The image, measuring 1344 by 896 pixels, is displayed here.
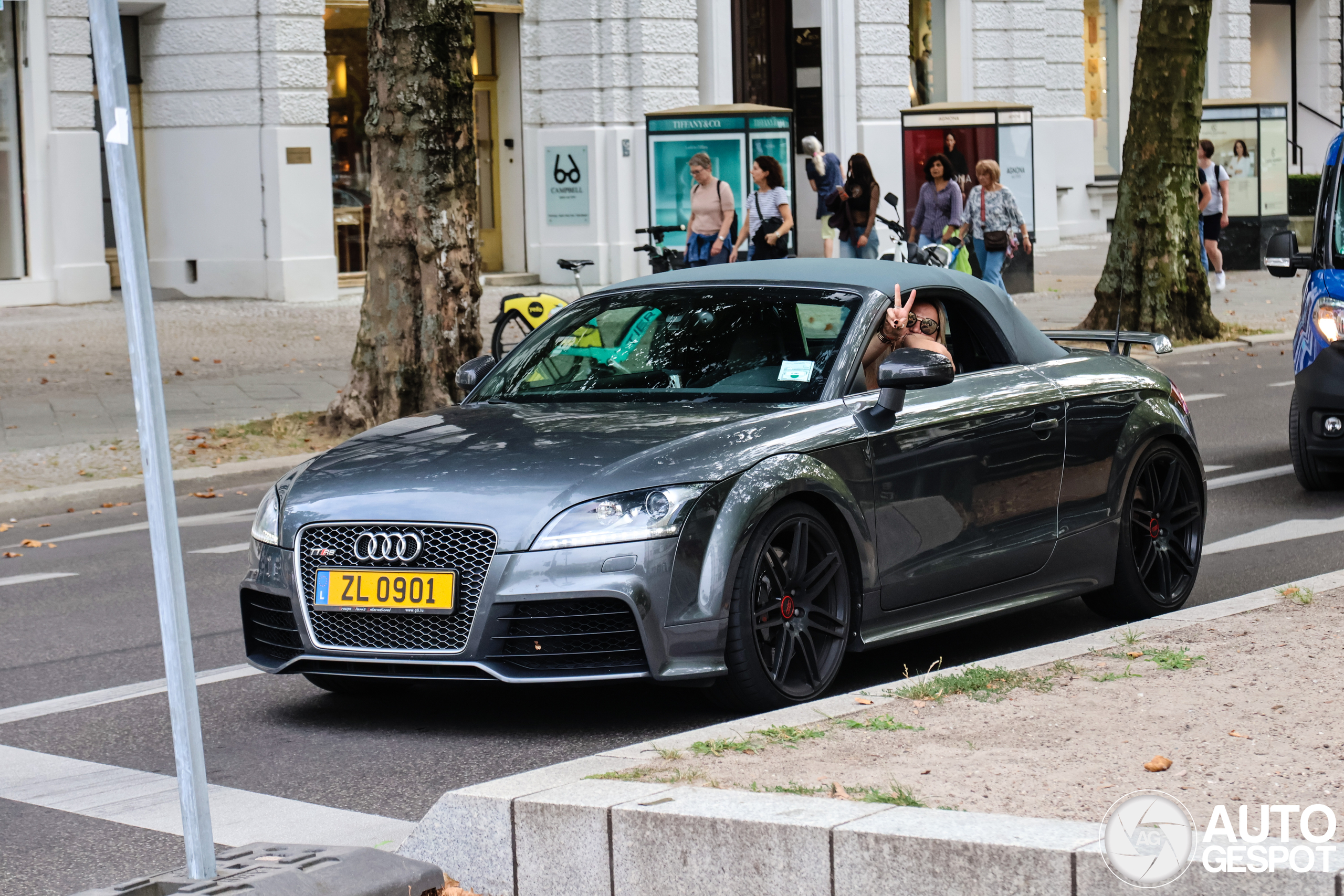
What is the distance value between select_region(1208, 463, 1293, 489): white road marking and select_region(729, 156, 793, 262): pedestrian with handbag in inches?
346

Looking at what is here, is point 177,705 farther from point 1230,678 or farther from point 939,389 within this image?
point 939,389

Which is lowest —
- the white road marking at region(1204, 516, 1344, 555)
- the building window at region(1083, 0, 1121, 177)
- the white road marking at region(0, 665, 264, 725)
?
the white road marking at region(1204, 516, 1344, 555)

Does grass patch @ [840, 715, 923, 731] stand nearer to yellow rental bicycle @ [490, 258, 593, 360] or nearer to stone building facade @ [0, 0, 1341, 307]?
yellow rental bicycle @ [490, 258, 593, 360]

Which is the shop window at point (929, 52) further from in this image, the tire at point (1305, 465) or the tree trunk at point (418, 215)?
the tire at point (1305, 465)

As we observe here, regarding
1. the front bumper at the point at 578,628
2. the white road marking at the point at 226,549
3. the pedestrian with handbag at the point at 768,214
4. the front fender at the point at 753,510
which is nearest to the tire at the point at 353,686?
the front bumper at the point at 578,628

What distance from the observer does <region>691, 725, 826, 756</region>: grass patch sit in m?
4.95

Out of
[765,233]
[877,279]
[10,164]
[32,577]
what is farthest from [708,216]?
[877,279]

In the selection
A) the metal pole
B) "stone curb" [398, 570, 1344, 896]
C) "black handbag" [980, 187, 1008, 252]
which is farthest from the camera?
"black handbag" [980, 187, 1008, 252]

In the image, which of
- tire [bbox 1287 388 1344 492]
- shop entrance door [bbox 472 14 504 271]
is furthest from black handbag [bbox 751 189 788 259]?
tire [bbox 1287 388 1344 492]

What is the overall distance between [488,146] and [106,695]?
22766mm

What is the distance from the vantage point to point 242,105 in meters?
24.8

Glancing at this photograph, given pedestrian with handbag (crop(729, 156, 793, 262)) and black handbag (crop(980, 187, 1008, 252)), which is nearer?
pedestrian with handbag (crop(729, 156, 793, 262))

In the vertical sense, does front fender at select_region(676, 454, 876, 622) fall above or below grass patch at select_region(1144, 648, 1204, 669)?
above

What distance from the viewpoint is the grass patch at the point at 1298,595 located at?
6691mm
